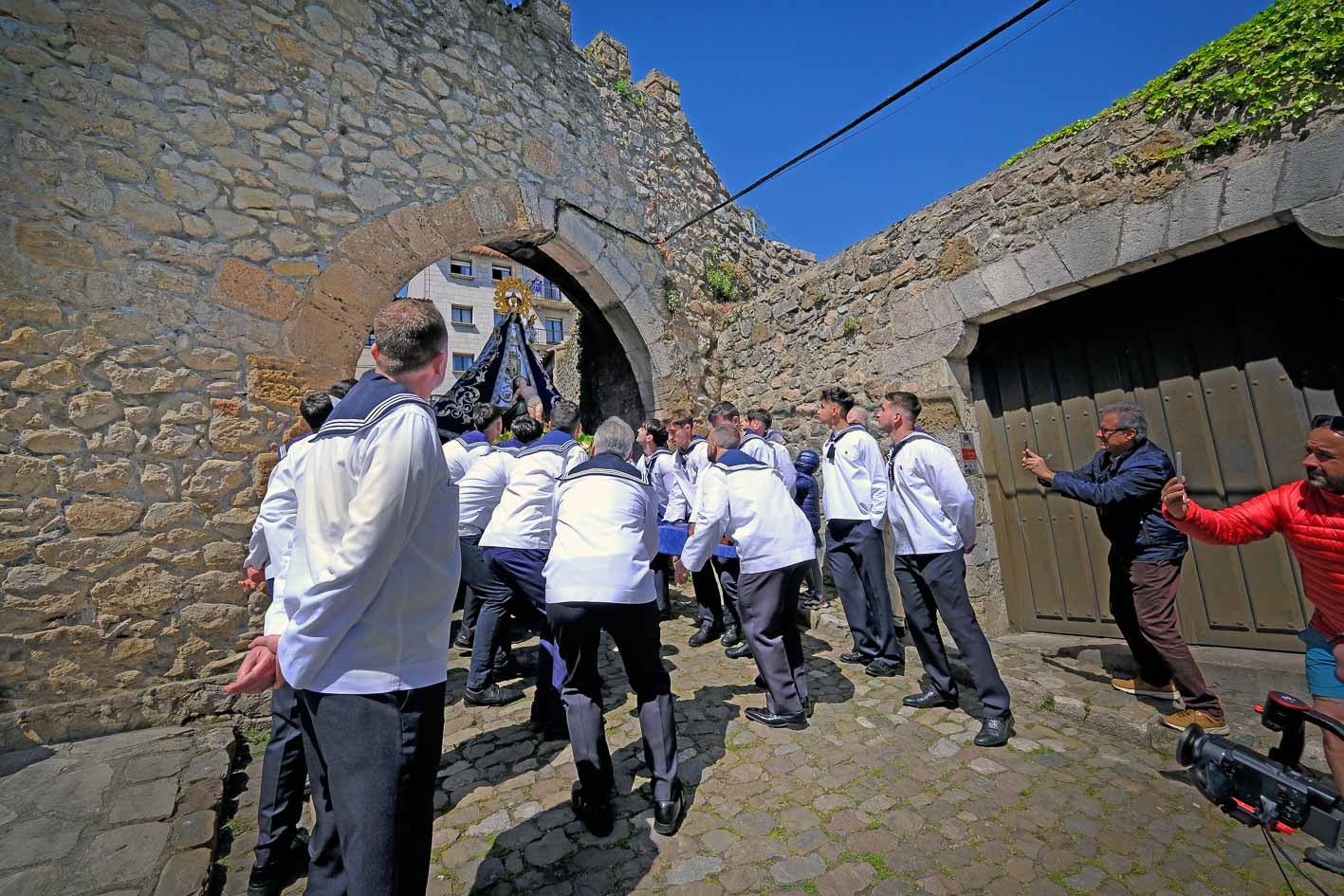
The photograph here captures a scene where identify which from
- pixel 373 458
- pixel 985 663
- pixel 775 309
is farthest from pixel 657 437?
pixel 373 458

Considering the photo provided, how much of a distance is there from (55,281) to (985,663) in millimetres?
6007

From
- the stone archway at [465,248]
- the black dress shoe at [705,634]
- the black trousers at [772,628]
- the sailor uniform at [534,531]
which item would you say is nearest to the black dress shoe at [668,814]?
the black trousers at [772,628]

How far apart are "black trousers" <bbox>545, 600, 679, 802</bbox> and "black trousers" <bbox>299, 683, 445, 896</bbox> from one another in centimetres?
91

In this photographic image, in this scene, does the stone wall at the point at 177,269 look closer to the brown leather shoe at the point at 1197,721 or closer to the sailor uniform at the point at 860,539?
the sailor uniform at the point at 860,539

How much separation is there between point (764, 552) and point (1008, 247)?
3322 mm

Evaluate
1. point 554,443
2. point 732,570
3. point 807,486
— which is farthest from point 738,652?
point 554,443

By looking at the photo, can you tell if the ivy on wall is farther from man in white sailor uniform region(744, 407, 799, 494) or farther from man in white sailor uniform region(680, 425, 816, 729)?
man in white sailor uniform region(680, 425, 816, 729)

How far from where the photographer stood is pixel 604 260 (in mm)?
6707

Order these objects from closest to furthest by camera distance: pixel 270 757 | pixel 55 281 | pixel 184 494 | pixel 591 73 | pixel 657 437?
1. pixel 270 757
2. pixel 55 281
3. pixel 184 494
4. pixel 657 437
5. pixel 591 73

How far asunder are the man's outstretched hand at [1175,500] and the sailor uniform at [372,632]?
2639 mm

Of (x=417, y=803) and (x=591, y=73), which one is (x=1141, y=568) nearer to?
(x=417, y=803)

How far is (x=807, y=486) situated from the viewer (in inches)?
Result: 214

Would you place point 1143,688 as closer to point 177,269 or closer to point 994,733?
point 994,733

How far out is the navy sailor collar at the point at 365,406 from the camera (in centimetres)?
157
